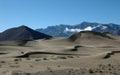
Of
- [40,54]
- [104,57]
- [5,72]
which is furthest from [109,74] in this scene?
[40,54]

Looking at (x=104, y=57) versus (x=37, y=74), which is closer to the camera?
(x=37, y=74)

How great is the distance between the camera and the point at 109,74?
23.4 meters

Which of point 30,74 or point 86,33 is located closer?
point 30,74

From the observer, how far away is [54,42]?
87.1 meters

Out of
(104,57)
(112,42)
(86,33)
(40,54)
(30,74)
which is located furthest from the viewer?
(86,33)

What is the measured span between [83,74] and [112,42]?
6459 cm

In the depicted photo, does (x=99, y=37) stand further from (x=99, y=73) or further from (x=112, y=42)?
(x=99, y=73)

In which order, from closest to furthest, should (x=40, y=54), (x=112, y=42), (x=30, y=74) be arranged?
(x=30, y=74), (x=40, y=54), (x=112, y=42)

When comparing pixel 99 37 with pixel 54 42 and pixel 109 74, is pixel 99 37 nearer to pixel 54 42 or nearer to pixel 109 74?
pixel 54 42

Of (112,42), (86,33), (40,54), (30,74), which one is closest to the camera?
(30,74)

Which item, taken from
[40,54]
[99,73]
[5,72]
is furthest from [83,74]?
[40,54]

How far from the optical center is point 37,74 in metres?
23.1

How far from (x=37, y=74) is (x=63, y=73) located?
1813 millimetres

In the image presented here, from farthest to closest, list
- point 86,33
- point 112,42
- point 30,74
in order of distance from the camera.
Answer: point 86,33, point 112,42, point 30,74
